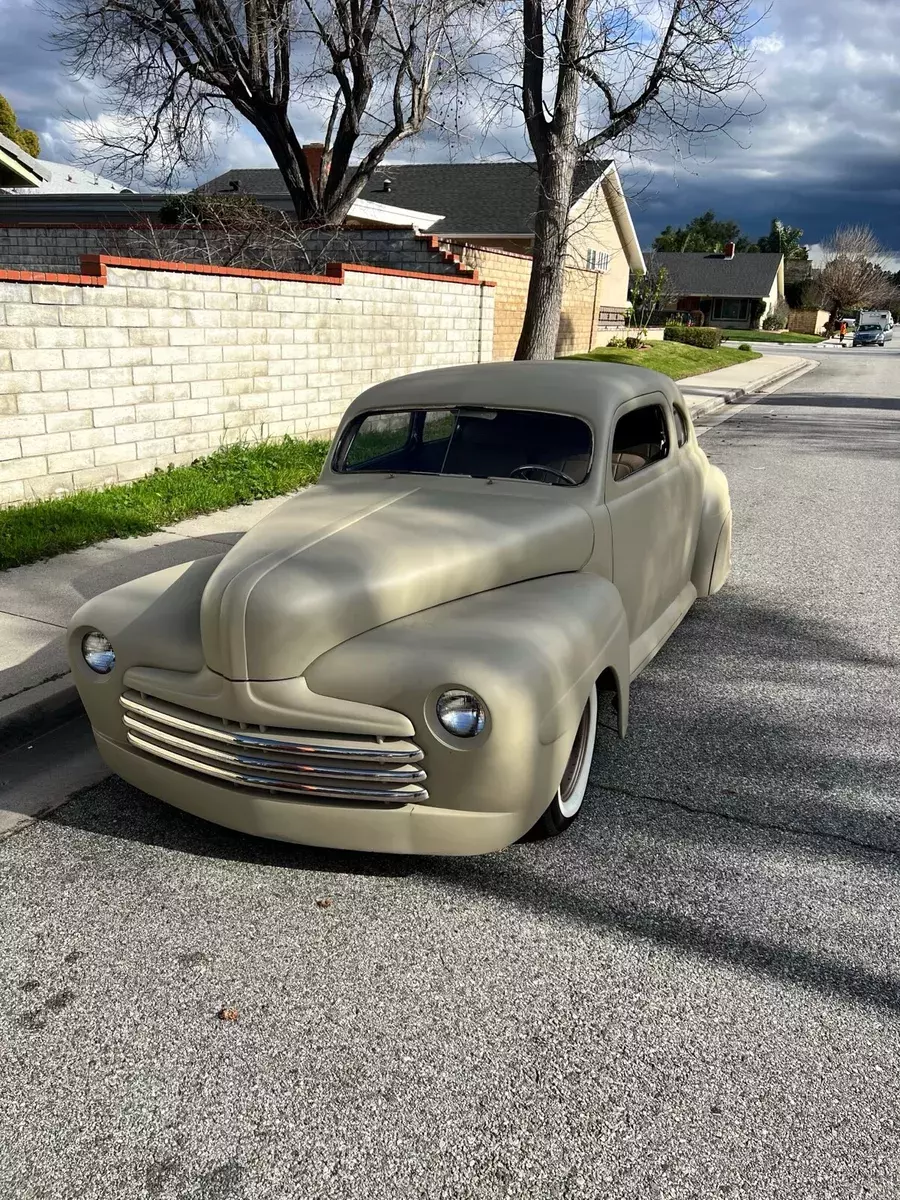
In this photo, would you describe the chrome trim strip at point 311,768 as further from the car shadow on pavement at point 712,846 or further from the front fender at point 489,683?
the car shadow on pavement at point 712,846

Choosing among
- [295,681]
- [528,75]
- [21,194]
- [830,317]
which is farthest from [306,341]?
[830,317]

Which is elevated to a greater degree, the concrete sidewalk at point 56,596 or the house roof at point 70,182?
the house roof at point 70,182

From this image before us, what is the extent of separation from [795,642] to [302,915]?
11.8 ft

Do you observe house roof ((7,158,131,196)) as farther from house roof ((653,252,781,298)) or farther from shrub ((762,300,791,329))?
shrub ((762,300,791,329))

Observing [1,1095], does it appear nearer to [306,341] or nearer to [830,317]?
[306,341]

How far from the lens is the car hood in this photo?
115 inches

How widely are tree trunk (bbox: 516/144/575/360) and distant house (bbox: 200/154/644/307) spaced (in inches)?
431

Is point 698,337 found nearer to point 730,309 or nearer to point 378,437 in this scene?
point 378,437


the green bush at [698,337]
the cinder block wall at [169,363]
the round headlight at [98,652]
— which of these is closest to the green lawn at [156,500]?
the cinder block wall at [169,363]

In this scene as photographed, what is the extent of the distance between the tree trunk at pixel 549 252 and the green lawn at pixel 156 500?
6765mm

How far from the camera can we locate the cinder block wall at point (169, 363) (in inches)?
279

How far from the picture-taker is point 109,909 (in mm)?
2965

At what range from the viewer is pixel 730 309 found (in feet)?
254

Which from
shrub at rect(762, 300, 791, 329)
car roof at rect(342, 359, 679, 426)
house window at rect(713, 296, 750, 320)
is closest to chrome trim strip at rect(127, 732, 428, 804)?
car roof at rect(342, 359, 679, 426)
